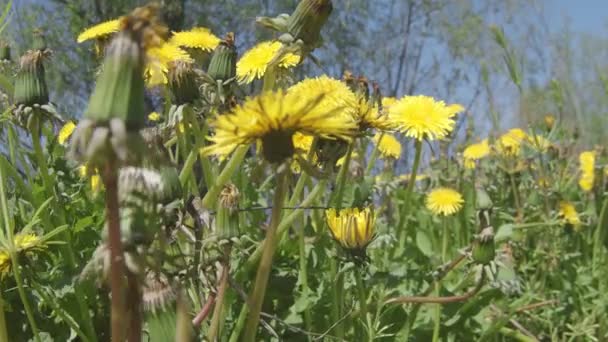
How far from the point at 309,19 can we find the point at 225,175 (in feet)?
0.59

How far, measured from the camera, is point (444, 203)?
151cm

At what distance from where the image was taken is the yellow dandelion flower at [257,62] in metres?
0.82

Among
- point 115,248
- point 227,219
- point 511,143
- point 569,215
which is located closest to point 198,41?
point 227,219

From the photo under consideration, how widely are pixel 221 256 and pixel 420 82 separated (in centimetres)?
685

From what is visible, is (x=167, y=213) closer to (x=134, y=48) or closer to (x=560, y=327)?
(x=134, y=48)

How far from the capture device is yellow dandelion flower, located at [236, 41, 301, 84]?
0.82m

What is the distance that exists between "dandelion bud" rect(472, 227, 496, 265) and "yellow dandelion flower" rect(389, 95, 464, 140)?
0.15m

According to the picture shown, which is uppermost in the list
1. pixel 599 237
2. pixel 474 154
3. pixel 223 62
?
pixel 223 62

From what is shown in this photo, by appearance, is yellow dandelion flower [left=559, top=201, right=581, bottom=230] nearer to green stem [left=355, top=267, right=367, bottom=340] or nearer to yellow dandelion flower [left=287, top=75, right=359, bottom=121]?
green stem [left=355, top=267, right=367, bottom=340]

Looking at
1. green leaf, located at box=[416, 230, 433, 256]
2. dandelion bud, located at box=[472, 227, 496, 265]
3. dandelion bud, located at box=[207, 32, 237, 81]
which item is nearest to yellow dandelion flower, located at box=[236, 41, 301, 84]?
dandelion bud, located at box=[207, 32, 237, 81]

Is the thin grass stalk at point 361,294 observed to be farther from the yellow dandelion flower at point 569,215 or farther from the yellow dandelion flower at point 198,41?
the yellow dandelion flower at point 569,215

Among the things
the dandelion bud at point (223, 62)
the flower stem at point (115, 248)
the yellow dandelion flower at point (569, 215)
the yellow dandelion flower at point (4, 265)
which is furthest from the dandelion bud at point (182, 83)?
the yellow dandelion flower at point (569, 215)

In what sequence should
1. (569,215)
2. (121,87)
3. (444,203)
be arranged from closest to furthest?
(121,87)
(444,203)
(569,215)

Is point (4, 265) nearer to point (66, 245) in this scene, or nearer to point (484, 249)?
point (66, 245)
